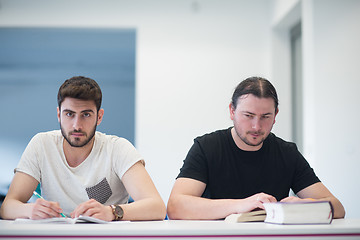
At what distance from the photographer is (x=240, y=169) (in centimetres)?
198

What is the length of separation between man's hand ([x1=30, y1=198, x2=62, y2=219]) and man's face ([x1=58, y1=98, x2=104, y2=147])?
425 mm

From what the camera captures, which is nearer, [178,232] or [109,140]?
[178,232]

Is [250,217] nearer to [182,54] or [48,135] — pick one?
[48,135]

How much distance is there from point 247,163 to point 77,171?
0.75 m

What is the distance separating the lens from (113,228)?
124cm

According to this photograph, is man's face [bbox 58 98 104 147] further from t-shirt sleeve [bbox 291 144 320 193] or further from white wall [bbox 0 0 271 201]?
white wall [bbox 0 0 271 201]

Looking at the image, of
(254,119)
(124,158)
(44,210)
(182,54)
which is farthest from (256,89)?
(182,54)

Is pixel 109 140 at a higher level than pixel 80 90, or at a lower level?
lower

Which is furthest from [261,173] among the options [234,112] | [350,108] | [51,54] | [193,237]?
[51,54]

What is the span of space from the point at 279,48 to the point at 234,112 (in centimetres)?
308

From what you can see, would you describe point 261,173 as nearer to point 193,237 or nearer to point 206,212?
point 206,212

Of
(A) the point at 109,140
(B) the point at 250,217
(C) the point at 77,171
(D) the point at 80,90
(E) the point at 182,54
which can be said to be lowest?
(B) the point at 250,217

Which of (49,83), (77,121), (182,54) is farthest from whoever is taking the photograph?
(49,83)

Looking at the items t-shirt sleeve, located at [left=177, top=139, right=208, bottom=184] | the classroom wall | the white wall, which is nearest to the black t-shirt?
t-shirt sleeve, located at [left=177, top=139, right=208, bottom=184]
